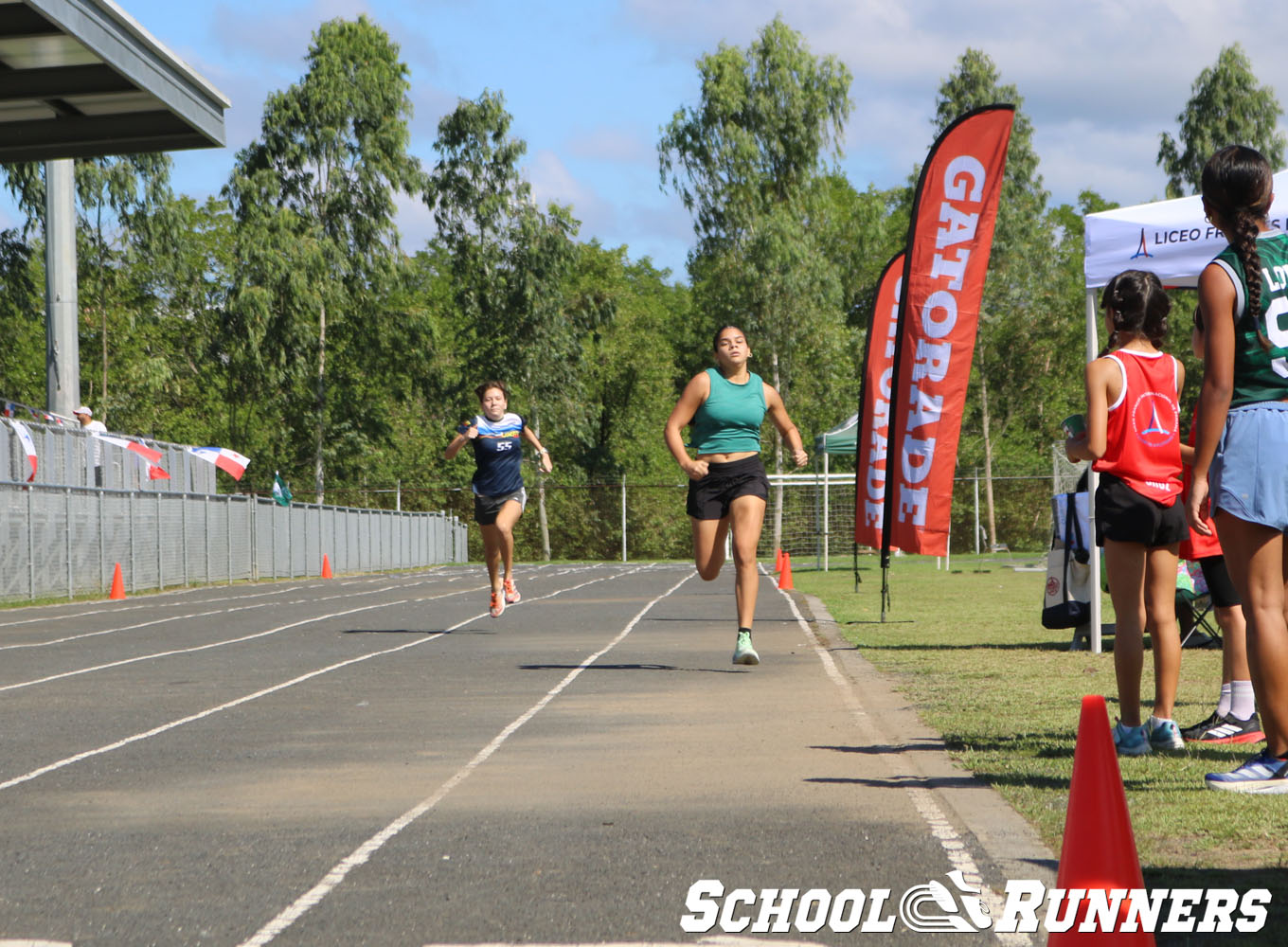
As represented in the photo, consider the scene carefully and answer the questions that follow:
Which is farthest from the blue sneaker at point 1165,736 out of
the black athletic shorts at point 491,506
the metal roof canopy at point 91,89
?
the metal roof canopy at point 91,89

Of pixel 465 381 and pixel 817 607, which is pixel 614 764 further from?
pixel 465 381

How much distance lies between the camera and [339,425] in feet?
169

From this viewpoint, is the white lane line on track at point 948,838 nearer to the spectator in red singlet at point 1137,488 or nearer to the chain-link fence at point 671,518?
the spectator in red singlet at point 1137,488

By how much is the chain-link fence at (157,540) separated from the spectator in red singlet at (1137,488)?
1792cm

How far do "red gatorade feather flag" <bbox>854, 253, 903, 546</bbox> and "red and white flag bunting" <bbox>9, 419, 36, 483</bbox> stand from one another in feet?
42.3

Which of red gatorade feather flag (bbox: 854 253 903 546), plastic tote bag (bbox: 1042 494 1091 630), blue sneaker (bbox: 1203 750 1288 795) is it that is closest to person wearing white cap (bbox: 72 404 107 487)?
red gatorade feather flag (bbox: 854 253 903 546)

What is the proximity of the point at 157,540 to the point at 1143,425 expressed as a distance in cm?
2262

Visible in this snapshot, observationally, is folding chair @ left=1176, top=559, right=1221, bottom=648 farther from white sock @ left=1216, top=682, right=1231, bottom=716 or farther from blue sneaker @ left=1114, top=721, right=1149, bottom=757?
blue sneaker @ left=1114, top=721, right=1149, bottom=757

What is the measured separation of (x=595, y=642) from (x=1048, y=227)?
176 feet

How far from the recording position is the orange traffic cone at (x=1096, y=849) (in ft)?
10.6

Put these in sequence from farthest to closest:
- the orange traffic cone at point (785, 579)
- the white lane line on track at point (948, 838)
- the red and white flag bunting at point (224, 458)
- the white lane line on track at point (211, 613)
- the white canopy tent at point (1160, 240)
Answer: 1. the red and white flag bunting at point (224, 458)
2. the orange traffic cone at point (785, 579)
3. the white lane line on track at point (211, 613)
4. the white canopy tent at point (1160, 240)
5. the white lane line on track at point (948, 838)

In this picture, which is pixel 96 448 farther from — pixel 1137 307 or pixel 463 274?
pixel 463 274

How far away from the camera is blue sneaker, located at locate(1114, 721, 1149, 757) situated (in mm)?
6059

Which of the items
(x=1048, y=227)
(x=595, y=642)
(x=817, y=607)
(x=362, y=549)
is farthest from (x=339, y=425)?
(x=595, y=642)
